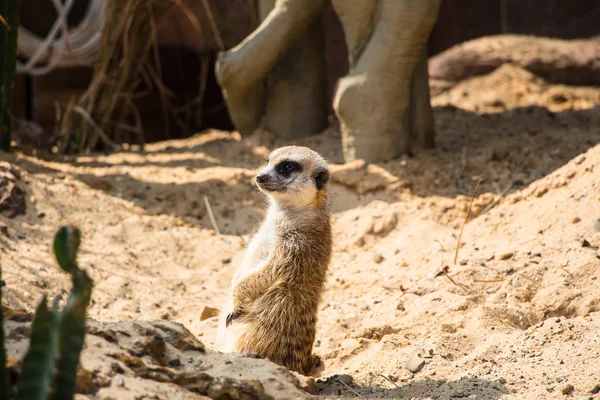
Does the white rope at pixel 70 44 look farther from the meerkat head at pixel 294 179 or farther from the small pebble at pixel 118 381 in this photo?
the small pebble at pixel 118 381

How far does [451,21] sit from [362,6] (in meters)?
3.01

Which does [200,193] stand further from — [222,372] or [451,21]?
[451,21]

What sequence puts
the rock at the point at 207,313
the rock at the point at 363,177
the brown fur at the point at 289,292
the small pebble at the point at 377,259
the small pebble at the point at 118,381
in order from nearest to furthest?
1. the small pebble at the point at 118,381
2. the brown fur at the point at 289,292
3. the rock at the point at 207,313
4. the small pebble at the point at 377,259
5. the rock at the point at 363,177

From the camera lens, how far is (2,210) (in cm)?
430

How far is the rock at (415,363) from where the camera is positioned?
9.38ft

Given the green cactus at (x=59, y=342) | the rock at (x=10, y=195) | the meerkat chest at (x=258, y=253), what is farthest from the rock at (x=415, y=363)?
the rock at (x=10, y=195)

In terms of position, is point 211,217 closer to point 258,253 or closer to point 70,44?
point 258,253

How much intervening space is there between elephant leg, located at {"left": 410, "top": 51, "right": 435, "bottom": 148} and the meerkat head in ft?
6.39

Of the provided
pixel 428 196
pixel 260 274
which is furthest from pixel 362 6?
pixel 260 274

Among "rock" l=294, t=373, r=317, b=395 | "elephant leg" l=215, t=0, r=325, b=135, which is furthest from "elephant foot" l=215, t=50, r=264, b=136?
"rock" l=294, t=373, r=317, b=395

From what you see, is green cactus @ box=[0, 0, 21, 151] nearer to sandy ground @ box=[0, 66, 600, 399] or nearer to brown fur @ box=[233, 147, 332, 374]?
sandy ground @ box=[0, 66, 600, 399]

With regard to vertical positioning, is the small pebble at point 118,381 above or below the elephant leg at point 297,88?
below

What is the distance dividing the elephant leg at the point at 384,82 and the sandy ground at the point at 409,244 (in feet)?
0.51

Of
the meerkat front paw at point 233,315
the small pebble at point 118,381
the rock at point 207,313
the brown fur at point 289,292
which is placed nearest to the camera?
the small pebble at point 118,381
